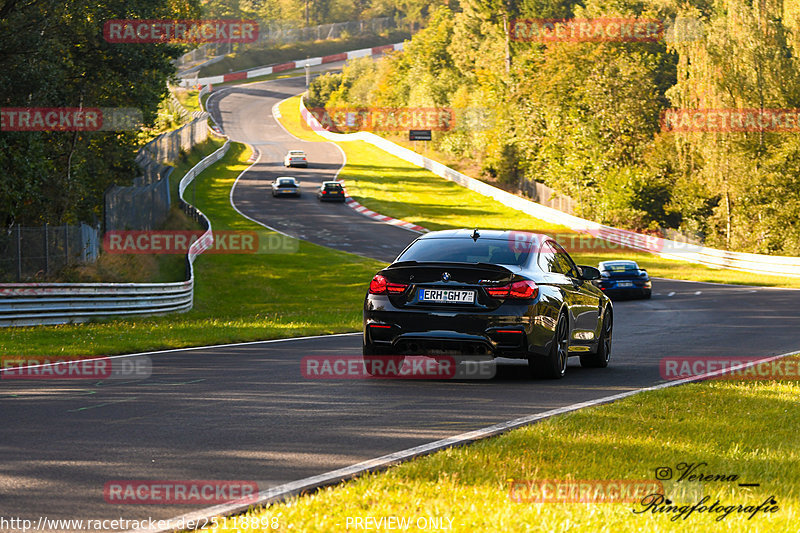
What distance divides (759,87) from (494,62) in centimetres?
3957

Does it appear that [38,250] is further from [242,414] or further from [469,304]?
[242,414]

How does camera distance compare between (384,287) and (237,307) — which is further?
(237,307)

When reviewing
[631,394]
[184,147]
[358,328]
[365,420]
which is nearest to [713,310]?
[358,328]

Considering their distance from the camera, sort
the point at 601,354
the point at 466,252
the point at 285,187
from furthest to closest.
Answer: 1. the point at 285,187
2. the point at 601,354
3. the point at 466,252

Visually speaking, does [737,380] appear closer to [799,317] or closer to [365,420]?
[365,420]

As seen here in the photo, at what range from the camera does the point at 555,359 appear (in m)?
11.2

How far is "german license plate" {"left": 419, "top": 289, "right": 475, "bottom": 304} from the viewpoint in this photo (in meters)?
10.5

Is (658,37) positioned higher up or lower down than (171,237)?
higher up

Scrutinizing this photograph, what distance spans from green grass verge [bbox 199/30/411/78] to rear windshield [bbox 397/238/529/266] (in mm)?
127818

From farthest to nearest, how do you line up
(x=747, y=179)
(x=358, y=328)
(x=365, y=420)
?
(x=747, y=179)
(x=358, y=328)
(x=365, y=420)

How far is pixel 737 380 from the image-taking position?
11.5 meters

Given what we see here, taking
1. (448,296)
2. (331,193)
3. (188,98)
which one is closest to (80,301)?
(448,296)

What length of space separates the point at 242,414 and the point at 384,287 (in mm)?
2705

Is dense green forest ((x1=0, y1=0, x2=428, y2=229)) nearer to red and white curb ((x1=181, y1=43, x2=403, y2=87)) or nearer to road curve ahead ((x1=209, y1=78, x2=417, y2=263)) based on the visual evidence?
road curve ahead ((x1=209, y1=78, x2=417, y2=263))
